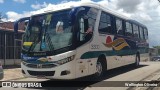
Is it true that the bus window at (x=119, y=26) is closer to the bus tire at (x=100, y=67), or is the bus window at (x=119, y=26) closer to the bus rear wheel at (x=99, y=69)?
the bus tire at (x=100, y=67)

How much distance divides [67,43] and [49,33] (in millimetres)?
973

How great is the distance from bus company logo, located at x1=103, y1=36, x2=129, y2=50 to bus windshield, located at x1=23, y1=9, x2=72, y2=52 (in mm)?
3512

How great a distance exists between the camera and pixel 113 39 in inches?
651

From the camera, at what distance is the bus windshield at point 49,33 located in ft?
39.5

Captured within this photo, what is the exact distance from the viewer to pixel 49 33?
12.4m

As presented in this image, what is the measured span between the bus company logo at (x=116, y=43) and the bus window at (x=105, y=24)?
1.53ft

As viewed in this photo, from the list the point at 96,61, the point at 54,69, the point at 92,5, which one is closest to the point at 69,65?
the point at 54,69

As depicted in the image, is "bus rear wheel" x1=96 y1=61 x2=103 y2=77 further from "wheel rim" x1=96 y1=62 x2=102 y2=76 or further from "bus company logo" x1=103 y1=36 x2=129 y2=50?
"bus company logo" x1=103 y1=36 x2=129 y2=50

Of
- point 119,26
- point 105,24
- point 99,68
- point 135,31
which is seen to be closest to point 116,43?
point 119,26

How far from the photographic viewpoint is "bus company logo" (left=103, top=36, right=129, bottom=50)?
51.7 ft

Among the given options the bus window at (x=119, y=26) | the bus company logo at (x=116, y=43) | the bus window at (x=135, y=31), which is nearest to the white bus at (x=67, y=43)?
the bus company logo at (x=116, y=43)

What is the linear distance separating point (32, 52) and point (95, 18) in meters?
3.44

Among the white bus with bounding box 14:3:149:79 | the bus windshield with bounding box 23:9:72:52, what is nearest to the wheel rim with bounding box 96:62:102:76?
the white bus with bounding box 14:3:149:79

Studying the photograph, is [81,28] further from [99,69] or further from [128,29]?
[128,29]
